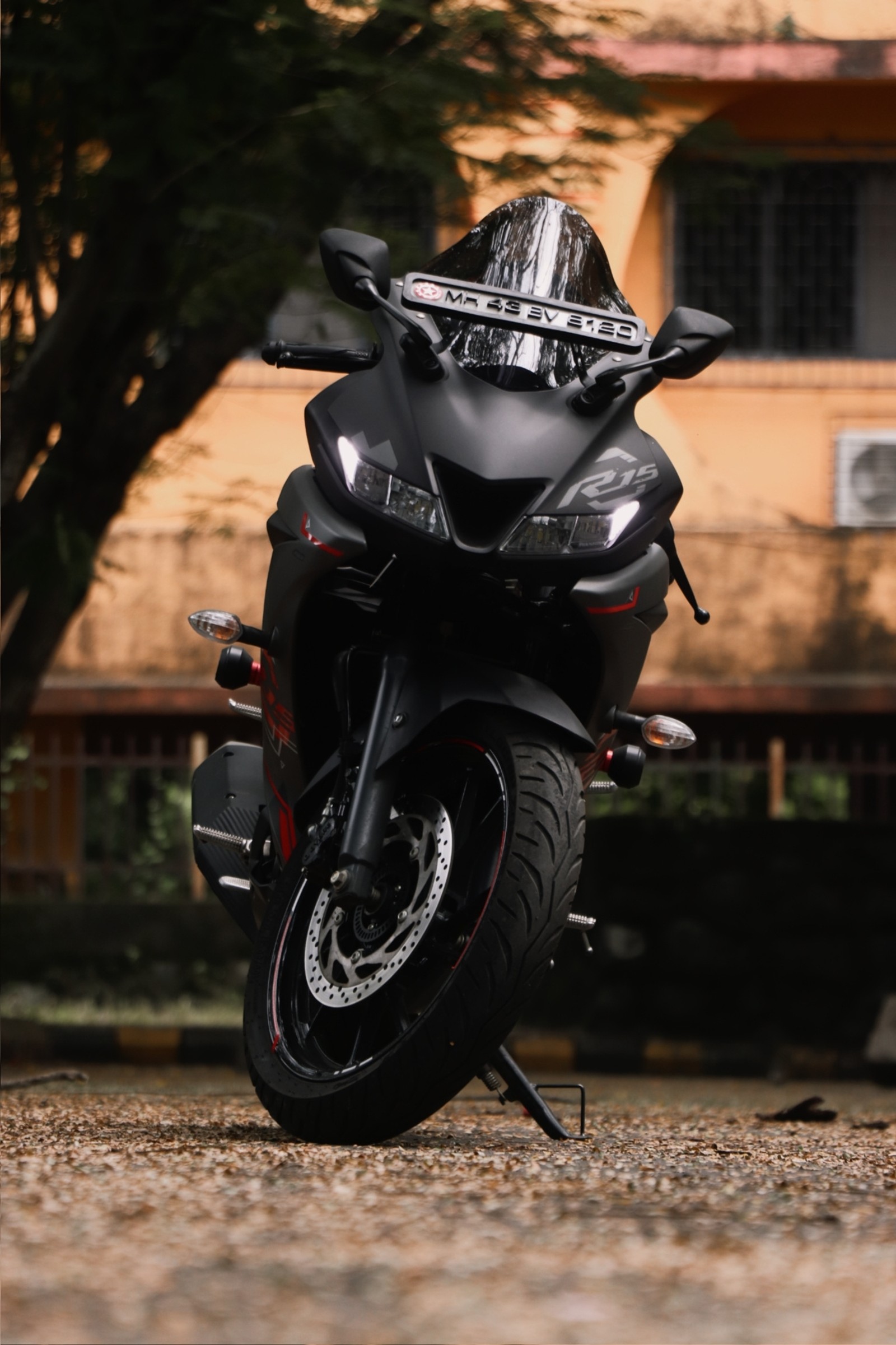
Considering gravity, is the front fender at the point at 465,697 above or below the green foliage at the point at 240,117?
below

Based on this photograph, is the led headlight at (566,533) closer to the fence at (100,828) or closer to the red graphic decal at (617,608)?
the red graphic decal at (617,608)

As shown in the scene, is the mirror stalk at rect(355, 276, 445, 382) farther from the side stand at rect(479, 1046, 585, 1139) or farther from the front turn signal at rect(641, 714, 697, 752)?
the side stand at rect(479, 1046, 585, 1139)

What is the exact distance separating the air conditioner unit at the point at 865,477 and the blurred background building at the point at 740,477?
18 millimetres

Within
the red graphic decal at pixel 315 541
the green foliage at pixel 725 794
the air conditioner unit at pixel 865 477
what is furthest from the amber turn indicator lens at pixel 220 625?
the air conditioner unit at pixel 865 477

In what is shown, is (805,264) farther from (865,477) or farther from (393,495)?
(393,495)

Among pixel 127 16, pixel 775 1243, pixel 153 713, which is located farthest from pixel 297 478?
pixel 153 713

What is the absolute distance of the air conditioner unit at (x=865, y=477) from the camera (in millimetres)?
14477

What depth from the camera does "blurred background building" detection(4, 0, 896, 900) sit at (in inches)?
512

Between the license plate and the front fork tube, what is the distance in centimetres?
69

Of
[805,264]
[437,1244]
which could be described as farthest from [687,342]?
[805,264]

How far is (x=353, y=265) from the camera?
3555mm

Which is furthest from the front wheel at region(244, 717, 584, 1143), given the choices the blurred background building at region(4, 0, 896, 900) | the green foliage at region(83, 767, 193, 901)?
the blurred background building at region(4, 0, 896, 900)

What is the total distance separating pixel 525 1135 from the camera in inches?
151

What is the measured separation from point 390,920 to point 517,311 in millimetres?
1160
